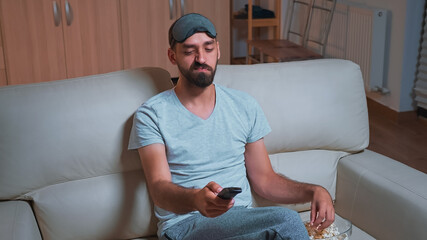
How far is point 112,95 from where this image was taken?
1.75m

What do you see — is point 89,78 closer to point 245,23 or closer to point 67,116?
point 67,116

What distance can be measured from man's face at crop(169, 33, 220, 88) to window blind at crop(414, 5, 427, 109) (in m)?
2.62

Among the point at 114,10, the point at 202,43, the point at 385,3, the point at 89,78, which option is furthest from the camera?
the point at 114,10

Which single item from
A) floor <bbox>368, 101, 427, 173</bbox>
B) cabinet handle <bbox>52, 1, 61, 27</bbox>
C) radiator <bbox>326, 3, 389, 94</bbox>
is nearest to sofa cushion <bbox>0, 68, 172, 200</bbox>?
floor <bbox>368, 101, 427, 173</bbox>

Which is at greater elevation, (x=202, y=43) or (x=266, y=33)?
(x=202, y=43)

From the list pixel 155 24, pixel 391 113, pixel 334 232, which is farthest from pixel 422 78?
pixel 334 232

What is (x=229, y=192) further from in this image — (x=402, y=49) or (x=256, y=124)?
(x=402, y=49)

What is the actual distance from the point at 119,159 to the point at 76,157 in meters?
0.13

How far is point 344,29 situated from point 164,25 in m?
1.49

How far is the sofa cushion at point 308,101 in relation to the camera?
1901 millimetres

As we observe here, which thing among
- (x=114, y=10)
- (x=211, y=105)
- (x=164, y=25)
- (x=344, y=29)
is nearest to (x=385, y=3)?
(x=344, y=29)

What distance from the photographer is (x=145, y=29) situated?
14.7ft

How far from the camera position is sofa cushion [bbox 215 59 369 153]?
6.24ft

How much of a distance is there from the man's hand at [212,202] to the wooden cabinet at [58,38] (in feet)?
10.6
